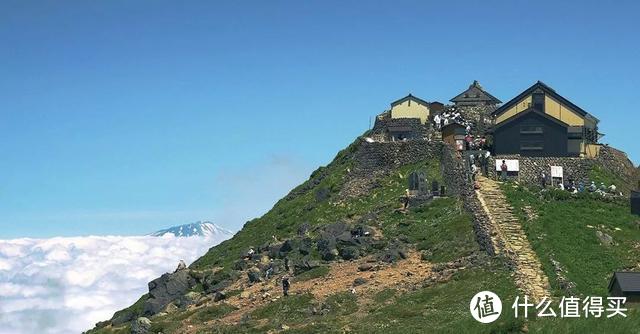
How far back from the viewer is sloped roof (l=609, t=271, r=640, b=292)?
4344 cm

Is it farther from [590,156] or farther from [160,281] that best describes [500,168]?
[160,281]

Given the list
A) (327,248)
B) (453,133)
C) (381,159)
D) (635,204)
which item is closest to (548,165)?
(635,204)

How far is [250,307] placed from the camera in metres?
56.3

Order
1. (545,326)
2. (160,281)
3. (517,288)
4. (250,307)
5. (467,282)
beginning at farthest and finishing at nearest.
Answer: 1. (160,281)
2. (250,307)
3. (467,282)
4. (517,288)
5. (545,326)

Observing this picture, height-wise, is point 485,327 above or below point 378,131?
below

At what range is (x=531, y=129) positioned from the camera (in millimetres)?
79812

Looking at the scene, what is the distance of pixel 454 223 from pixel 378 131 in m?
32.2

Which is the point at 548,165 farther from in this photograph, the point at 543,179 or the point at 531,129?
the point at 531,129

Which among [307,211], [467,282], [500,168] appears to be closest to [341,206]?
[307,211]

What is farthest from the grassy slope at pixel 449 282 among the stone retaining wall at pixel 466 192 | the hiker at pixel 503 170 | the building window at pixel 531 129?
the building window at pixel 531 129

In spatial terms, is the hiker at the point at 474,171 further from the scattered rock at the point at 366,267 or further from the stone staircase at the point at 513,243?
the scattered rock at the point at 366,267

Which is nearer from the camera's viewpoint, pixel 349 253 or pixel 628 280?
pixel 628 280

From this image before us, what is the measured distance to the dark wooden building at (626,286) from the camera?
4341cm

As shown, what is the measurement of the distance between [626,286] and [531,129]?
3757cm
